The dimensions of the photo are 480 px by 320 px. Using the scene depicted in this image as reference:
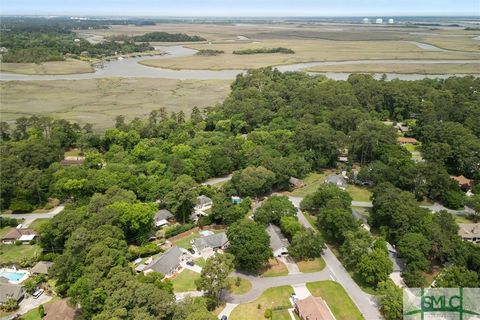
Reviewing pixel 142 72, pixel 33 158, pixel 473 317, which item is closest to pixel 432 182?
pixel 473 317

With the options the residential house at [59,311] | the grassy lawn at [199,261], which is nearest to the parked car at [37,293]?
the residential house at [59,311]

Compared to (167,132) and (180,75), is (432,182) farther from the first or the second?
(180,75)

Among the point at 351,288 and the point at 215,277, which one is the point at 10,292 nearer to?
the point at 215,277

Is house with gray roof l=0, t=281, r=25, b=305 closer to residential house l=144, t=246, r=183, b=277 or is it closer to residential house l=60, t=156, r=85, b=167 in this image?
residential house l=144, t=246, r=183, b=277

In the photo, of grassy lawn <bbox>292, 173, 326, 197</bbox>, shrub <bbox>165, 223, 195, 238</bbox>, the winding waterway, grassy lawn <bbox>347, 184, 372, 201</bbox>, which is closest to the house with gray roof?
shrub <bbox>165, 223, 195, 238</bbox>

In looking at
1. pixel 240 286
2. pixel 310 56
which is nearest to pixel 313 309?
pixel 240 286

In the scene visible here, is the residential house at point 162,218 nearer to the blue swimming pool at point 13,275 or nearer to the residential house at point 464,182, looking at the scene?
the blue swimming pool at point 13,275

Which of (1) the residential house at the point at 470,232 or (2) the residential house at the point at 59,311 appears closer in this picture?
(2) the residential house at the point at 59,311
